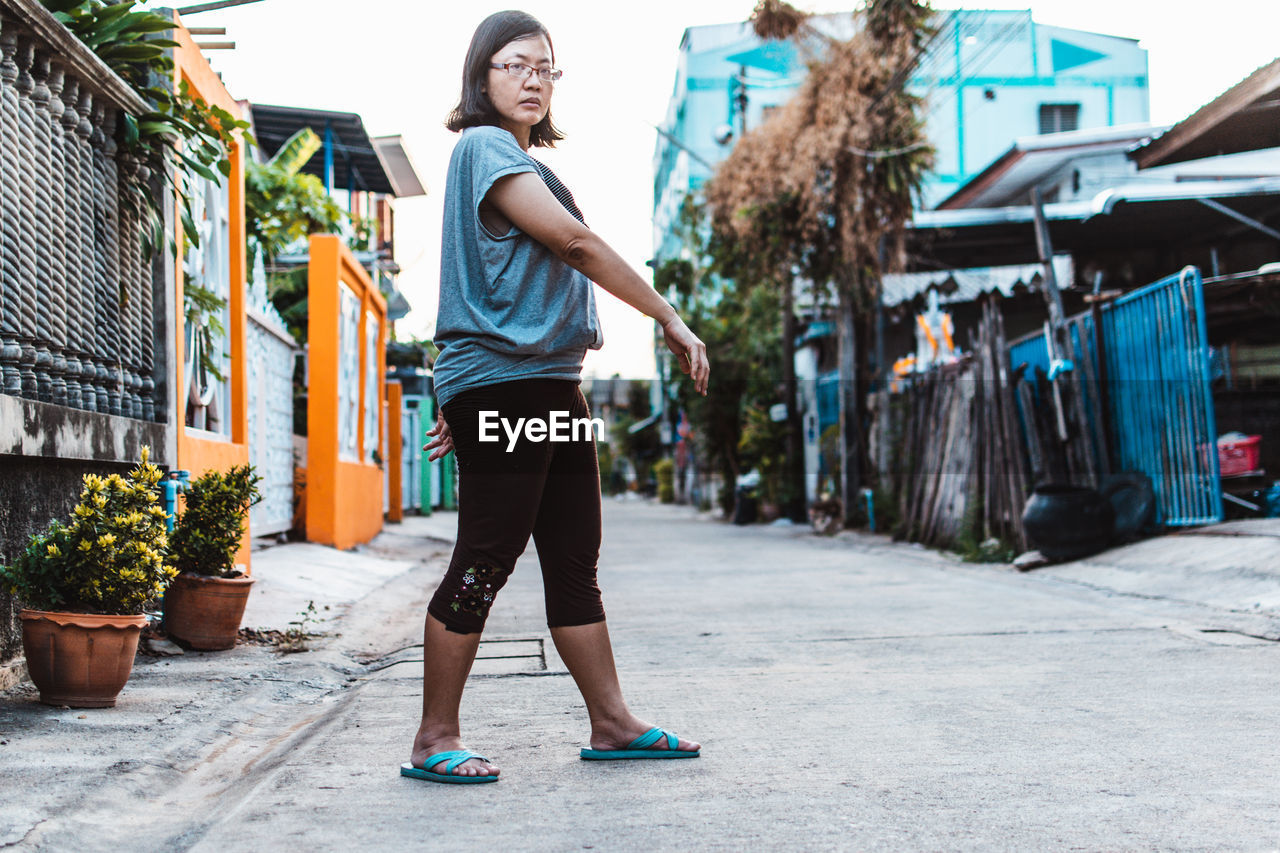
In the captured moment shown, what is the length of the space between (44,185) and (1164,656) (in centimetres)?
432

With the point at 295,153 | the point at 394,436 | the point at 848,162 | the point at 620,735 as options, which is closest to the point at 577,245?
the point at 620,735

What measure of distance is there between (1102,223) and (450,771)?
36.8ft

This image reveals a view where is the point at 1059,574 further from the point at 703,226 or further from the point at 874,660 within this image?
the point at 703,226

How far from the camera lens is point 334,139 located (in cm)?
1847

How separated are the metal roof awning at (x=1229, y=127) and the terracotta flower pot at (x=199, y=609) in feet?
22.6

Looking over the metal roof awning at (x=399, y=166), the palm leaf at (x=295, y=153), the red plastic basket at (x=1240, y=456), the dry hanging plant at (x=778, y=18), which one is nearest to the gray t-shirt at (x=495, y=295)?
the red plastic basket at (x=1240, y=456)

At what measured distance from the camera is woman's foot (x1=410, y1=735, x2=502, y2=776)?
2578 mm

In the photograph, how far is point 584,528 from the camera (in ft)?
9.34

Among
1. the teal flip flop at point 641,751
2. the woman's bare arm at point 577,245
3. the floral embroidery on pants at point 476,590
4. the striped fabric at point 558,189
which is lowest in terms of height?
the teal flip flop at point 641,751

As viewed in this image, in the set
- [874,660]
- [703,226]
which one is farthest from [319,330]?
[703,226]

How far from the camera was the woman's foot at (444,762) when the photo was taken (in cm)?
258

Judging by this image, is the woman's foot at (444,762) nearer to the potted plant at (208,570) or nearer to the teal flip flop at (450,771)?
the teal flip flop at (450,771)

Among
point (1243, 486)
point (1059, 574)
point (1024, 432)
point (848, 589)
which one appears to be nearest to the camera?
point (848, 589)

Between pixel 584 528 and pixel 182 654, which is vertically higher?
pixel 584 528
